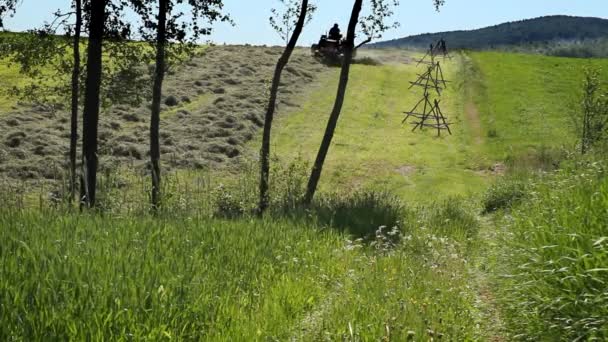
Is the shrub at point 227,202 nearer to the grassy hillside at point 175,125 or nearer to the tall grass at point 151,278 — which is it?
the grassy hillside at point 175,125

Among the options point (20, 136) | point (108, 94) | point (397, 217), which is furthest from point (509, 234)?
point (20, 136)

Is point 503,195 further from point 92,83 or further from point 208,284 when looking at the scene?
point 208,284

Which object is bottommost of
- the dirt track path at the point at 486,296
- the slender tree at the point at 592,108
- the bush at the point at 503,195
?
the bush at the point at 503,195

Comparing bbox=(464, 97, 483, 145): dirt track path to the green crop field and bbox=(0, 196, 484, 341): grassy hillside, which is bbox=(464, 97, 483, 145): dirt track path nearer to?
the green crop field

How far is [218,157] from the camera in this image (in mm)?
25156

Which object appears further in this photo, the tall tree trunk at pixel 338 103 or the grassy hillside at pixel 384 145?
the grassy hillside at pixel 384 145

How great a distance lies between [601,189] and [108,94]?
49.9ft

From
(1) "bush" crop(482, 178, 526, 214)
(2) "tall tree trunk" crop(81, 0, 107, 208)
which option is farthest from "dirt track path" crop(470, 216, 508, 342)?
(2) "tall tree trunk" crop(81, 0, 107, 208)

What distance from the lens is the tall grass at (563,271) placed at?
194 inches

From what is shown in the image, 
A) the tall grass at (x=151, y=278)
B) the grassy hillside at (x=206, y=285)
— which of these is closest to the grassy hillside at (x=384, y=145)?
the grassy hillside at (x=206, y=285)

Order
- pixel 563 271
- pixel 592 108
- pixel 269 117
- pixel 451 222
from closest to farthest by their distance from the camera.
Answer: pixel 563 271 < pixel 451 222 < pixel 269 117 < pixel 592 108

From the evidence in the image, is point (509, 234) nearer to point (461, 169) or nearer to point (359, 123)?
point (461, 169)

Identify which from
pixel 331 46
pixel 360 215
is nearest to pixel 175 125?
pixel 331 46

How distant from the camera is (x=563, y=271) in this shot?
211 inches
